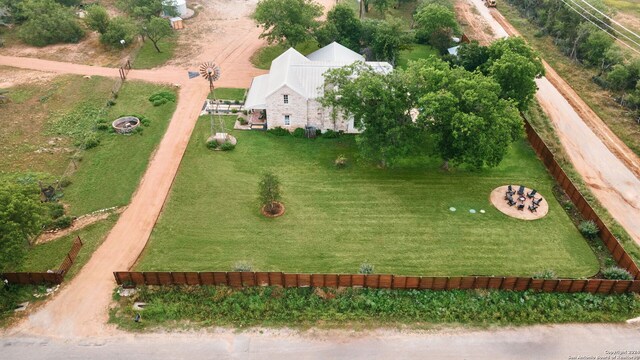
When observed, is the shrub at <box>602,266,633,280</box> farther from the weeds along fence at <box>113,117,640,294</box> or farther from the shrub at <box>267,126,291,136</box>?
the shrub at <box>267,126,291,136</box>

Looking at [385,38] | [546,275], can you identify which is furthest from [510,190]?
[385,38]

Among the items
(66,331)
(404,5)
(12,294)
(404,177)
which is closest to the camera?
(66,331)

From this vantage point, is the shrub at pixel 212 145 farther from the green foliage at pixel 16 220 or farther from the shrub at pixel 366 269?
the shrub at pixel 366 269

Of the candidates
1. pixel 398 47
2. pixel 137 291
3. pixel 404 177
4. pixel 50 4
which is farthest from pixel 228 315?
pixel 50 4

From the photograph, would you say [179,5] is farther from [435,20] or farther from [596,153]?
[596,153]

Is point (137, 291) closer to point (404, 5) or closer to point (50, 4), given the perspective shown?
point (50, 4)
